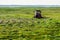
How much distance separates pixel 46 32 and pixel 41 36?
6.60 ft

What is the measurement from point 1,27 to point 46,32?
6695mm

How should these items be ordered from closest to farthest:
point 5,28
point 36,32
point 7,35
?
point 7,35 < point 36,32 < point 5,28

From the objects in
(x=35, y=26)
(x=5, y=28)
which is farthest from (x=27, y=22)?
(x=5, y=28)

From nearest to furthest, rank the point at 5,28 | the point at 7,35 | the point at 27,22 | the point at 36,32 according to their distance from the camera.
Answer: the point at 7,35, the point at 36,32, the point at 5,28, the point at 27,22

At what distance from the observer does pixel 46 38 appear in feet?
74.1

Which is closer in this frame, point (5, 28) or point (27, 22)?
point (5, 28)

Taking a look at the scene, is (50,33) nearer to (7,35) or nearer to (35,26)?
(35,26)

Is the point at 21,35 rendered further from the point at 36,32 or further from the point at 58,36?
the point at 58,36

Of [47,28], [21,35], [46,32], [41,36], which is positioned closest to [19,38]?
[21,35]

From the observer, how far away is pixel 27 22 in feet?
→ 98.7

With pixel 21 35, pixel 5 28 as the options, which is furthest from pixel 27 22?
pixel 21 35

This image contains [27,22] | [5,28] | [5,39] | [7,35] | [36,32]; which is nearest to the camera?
[5,39]

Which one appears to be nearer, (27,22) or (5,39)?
(5,39)

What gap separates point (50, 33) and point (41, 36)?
1972mm
